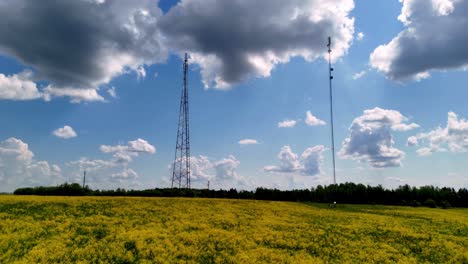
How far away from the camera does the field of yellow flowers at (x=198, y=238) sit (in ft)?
71.5

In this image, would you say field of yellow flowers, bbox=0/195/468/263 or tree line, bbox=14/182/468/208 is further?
tree line, bbox=14/182/468/208

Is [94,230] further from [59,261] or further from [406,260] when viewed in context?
[406,260]

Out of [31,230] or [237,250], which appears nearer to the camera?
[237,250]

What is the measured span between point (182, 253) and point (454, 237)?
84.6 feet

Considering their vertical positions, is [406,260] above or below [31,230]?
below

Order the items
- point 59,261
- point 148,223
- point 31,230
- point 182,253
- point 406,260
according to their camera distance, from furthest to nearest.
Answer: point 148,223, point 31,230, point 406,260, point 182,253, point 59,261

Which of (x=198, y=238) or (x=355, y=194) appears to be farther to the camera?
(x=355, y=194)

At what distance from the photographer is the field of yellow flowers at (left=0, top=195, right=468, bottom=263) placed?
21797 millimetres

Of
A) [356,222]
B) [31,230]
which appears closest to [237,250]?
[31,230]

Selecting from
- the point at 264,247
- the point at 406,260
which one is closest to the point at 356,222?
the point at 406,260

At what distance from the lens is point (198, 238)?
2530cm

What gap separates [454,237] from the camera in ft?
103

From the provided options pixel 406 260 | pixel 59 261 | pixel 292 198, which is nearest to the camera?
pixel 59 261

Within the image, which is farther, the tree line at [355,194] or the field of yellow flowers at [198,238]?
the tree line at [355,194]
